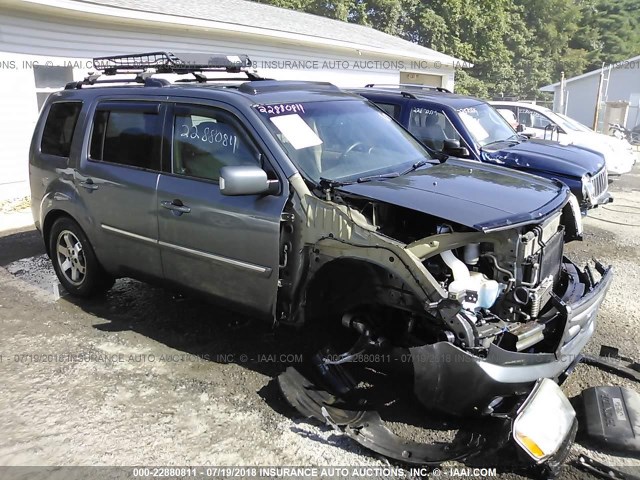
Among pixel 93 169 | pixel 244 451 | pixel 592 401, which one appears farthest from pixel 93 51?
pixel 592 401

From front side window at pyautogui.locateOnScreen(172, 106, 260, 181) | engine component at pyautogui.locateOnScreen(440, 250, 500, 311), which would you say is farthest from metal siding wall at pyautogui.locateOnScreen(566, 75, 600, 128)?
engine component at pyautogui.locateOnScreen(440, 250, 500, 311)

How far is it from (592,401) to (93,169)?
418 cm

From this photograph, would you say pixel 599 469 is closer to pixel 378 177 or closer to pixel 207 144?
pixel 378 177

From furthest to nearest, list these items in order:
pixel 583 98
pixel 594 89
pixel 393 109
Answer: pixel 583 98 < pixel 594 89 < pixel 393 109

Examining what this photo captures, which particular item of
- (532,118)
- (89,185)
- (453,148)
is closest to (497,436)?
(453,148)

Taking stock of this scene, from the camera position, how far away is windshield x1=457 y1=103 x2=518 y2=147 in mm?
7727

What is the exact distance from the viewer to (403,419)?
137 inches

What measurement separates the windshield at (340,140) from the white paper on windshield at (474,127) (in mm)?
3257

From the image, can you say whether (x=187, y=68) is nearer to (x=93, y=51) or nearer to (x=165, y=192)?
(x=165, y=192)

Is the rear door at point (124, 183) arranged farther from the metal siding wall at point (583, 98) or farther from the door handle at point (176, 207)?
the metal siding wall at point (583, 98)

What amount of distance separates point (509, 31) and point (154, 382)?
43.7 metres

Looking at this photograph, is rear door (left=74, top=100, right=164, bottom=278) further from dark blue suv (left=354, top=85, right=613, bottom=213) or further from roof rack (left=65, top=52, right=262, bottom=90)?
dark blue suv (left=354, top=85, right=613, bottom=213)

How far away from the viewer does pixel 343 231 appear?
11.0ft

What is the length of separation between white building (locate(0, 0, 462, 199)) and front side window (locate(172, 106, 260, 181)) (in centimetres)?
647
